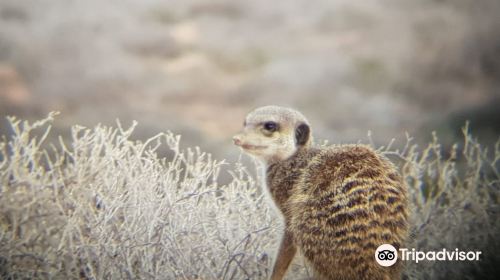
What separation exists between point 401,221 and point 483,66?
1226 millimetres

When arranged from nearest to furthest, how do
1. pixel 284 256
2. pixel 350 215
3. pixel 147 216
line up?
pixel 350 215 → pixel 284 256 → pixel 147 216

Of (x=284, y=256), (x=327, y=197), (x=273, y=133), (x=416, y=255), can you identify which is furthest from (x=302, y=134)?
(x=416, y=255)

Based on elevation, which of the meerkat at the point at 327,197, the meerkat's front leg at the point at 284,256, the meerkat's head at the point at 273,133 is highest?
the meerkat's head at the point at 273,133

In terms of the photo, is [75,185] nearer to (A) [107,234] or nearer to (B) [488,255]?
(A) [107,234]

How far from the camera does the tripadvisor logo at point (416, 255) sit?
7.12 ft

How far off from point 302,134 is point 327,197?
0.99ft

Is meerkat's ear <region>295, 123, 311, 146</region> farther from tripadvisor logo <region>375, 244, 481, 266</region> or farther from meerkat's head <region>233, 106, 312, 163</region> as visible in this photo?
tripadvisor logo <region>375, 244, 481, 266</region>

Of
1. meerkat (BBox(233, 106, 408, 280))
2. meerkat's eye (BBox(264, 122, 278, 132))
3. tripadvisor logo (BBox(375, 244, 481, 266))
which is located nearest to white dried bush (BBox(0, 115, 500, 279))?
tripadvisor logo (BBox(375, 244, 481, 266))

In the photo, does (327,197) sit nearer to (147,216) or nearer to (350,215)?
(350,215)

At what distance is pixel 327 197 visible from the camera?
223 cm

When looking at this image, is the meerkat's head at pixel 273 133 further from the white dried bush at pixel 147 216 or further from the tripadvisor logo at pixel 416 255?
the tripadvisor logo at pixel 416 255

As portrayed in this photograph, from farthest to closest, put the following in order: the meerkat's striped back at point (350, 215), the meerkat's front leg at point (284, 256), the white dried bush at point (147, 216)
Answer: the white dried bush at point (147, 216) → the meerkat's front leg at point (284, 256) → the meerkat's striped back at point (350, 215)

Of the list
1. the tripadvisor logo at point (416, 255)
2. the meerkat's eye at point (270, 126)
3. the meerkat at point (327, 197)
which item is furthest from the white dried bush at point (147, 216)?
the meerkat's eye at point (270, 126)

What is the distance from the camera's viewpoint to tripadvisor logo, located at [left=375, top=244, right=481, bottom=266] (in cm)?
217
